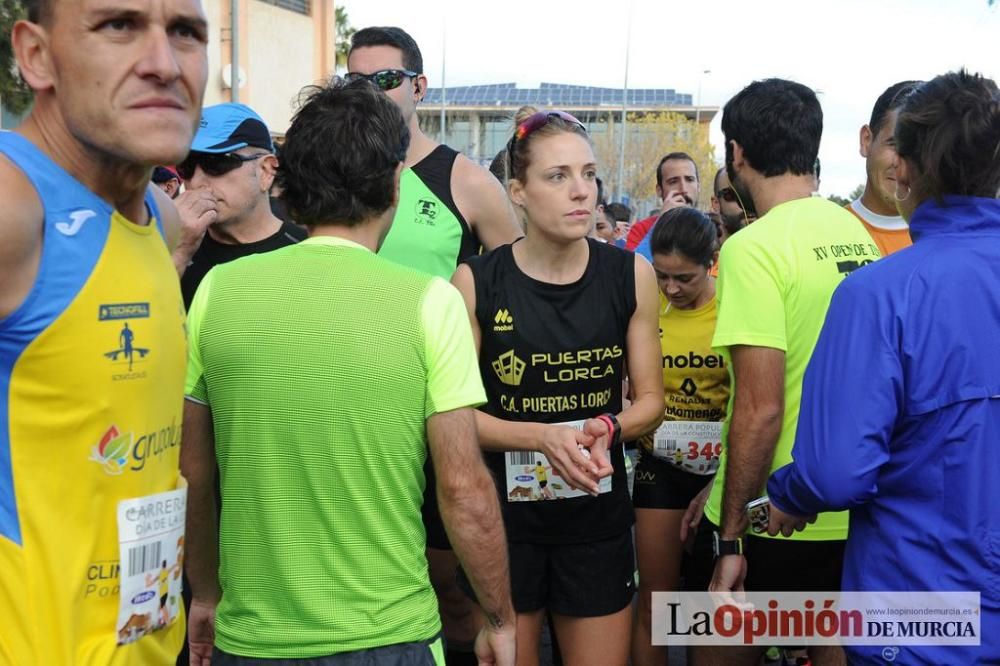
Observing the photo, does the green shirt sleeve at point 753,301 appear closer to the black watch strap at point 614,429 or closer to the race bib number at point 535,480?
the black watch strap at point 614,429

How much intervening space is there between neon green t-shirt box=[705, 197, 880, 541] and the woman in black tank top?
387 mm

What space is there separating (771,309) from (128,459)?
217 cm

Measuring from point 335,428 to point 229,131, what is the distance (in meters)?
2.12

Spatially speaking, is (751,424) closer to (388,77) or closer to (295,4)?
(388,77)

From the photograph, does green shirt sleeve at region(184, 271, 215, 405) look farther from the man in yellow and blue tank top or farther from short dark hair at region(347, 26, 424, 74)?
short dark hair at region(347, 26, 424, 74)

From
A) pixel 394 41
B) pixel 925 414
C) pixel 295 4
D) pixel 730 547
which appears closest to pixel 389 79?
pixel 394 41

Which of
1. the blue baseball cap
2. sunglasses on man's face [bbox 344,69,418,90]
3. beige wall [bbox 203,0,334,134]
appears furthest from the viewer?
beige wall [bbox 203,0,334,134]

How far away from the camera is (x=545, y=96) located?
76.5 metres

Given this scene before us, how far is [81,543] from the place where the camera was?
5.52ft

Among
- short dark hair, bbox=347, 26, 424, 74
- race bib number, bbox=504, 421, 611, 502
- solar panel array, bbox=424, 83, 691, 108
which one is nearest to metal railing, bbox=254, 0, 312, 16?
short dark hair, bbox=347, 26, 424, 74

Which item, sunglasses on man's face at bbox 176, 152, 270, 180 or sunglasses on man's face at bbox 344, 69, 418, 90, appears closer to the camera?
sunglasses on man's face at bbox 176, 152, 270, 180

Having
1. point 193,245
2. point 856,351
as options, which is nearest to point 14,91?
point 193,245

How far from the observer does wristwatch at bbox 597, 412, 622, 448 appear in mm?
3260

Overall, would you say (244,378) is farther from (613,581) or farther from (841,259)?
(841,259)
